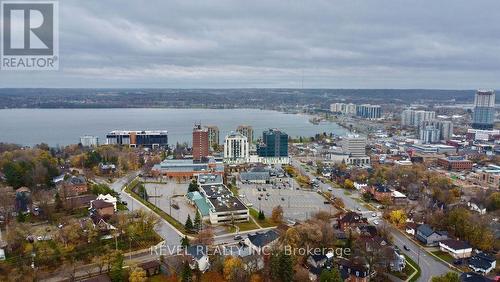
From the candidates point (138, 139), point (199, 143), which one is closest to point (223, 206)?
point (199, 143)

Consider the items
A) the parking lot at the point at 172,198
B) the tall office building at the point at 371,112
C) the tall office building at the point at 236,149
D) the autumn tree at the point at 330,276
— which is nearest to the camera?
the autumn tree at the point at 330,276

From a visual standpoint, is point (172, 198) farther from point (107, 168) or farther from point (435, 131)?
point (435, 131)

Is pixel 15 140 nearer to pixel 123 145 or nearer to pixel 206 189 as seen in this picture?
pixel 123 145

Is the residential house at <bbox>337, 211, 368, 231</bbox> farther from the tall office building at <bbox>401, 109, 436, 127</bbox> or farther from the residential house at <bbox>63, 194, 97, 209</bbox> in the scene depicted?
the tall office building at <bbox>401, 109, 436, 127</bbox>

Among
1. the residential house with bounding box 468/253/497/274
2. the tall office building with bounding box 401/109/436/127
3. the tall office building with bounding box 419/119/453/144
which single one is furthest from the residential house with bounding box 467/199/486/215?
the tall office building with bounding box 401/109/436/127

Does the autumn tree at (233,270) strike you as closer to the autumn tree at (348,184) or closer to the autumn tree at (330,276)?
the autumn tree at (330,276)

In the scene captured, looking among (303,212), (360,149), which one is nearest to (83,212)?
(303,212)

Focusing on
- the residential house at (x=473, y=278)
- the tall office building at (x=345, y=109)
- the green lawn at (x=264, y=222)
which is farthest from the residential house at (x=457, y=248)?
the tall office building at (x=345, y=109)
